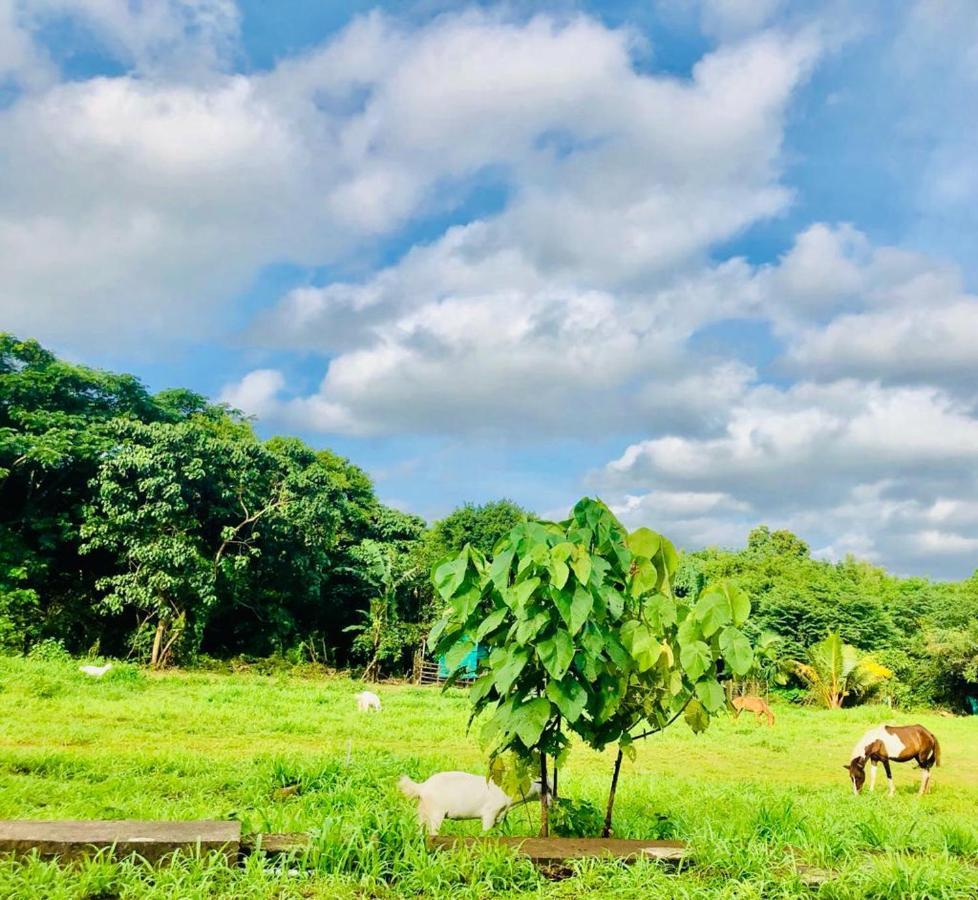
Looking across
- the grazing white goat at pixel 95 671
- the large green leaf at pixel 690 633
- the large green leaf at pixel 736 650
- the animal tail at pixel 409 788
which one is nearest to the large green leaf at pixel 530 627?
the large green leaf at pixel 690 633

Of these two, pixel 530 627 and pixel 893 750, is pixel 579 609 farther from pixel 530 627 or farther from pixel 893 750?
pixel 893 750

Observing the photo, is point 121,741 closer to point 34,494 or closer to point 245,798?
point 245,798

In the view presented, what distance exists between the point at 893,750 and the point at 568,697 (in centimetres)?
831

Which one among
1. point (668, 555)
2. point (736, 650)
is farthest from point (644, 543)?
point (736, 650)

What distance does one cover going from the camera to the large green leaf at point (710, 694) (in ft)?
12.5

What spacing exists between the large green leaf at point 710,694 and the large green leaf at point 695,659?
0.11 m

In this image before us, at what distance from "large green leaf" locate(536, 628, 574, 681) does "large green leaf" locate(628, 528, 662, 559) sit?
2.11 feet

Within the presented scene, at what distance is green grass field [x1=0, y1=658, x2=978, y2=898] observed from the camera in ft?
11.0

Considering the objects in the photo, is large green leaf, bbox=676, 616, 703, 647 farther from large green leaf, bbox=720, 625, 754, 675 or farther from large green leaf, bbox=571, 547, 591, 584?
large green leaf, bbox=571, 547, 591, 584

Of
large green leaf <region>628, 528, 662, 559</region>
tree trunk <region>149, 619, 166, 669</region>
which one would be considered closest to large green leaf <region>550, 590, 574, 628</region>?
large green leaf <region>628, 528, 662, 559</region>

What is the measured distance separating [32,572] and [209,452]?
17.9 ft

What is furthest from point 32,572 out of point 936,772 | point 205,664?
point 936,772

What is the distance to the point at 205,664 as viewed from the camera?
2308cm

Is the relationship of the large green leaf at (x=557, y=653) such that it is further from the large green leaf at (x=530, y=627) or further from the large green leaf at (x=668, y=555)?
the large green leaf at (x=668, y=555)
